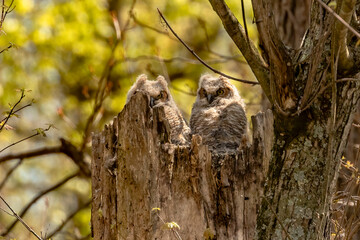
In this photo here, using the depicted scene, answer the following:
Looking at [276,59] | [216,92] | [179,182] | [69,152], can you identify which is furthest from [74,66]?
[276,59]

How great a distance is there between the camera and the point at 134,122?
3.96 m

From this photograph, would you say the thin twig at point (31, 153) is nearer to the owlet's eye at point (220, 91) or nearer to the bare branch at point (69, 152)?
Result: the bare branch at point (69, 152)

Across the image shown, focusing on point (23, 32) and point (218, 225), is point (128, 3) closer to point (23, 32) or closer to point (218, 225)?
point (23, 32)

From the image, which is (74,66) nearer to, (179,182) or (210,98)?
(210,98)

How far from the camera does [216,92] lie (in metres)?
6.14

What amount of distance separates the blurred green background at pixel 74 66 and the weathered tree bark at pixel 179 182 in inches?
200

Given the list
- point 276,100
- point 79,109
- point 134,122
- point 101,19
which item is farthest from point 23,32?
point 276,100

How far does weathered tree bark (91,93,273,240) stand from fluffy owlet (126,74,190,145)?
840 millimetres

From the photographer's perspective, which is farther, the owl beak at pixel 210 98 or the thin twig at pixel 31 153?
the thin twig at pixel 31 153

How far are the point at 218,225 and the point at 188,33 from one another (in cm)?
1098

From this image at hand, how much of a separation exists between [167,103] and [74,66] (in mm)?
7378

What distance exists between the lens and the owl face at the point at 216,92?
19.9ft

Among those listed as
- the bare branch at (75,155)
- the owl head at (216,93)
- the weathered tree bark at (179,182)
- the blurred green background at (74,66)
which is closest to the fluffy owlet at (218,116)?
the owl head at (216,93)

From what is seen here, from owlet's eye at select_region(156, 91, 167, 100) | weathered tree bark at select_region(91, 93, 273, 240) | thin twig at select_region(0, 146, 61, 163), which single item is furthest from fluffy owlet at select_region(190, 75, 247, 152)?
thin twig at select_region(0, 146, 61, 163)
